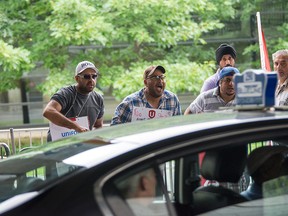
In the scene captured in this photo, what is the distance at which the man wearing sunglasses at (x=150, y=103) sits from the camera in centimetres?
610

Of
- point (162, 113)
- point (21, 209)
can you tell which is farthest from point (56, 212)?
point (162, 113)

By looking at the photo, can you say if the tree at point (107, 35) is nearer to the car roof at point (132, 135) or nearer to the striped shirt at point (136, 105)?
the striped shirt at point (136, 105)

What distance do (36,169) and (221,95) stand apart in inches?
129

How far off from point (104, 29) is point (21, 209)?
891cm

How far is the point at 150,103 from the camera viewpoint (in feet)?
20.4

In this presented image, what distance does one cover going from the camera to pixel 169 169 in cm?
277

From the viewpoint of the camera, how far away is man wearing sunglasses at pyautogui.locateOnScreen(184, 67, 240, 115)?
5.92m

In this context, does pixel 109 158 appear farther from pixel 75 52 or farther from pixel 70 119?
pixel 75 52

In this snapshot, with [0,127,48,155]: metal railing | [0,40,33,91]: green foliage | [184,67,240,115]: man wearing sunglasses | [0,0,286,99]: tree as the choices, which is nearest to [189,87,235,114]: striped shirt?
[184,67,240,115]: man wearing sunglasses

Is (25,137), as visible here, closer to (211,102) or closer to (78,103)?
(78,103)

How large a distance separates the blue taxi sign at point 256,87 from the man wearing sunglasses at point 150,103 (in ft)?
9.90

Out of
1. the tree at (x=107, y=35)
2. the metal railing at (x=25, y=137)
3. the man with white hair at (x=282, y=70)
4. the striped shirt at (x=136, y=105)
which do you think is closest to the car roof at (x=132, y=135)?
the striped shirt at (x=136, y=105)

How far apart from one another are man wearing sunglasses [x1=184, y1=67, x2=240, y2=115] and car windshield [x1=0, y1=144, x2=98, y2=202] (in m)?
2.95

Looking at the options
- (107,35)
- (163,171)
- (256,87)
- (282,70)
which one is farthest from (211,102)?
(107,35)
